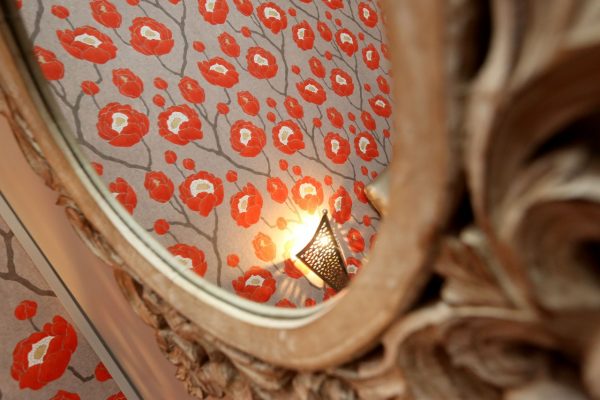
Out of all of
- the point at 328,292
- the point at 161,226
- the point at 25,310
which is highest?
the point at 161,226

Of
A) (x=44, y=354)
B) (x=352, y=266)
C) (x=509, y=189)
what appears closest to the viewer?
(x=509, y=189)

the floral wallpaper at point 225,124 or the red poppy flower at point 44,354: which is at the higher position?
the floral wallpaper at point 225,124

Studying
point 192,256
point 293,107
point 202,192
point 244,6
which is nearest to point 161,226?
point 192,256

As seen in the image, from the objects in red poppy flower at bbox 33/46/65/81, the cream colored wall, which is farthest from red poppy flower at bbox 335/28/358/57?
the cream colored wall

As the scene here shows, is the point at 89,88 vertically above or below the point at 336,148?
above

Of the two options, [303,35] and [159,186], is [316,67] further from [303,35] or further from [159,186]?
[159,186]

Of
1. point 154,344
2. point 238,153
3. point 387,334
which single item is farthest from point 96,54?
point 387,334

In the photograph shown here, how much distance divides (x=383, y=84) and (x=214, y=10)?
3.31 ft

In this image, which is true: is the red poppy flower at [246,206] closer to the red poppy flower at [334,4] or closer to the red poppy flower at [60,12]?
the red poppy flower at [60,12]

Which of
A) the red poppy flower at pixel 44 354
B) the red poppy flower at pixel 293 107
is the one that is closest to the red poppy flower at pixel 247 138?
the red poppy flower at pixel 293 107

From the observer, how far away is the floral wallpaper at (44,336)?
54.1 inches

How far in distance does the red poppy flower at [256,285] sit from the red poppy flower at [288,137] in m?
0.54

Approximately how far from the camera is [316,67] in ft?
7.61

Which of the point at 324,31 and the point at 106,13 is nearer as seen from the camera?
the point at 106,13
